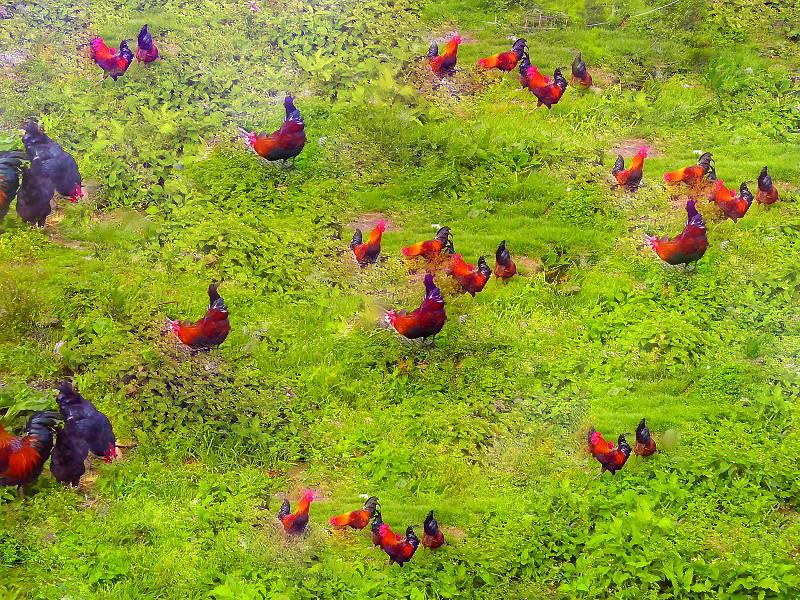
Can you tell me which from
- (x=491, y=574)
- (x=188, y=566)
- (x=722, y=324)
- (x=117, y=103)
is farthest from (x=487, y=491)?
(x=117, y=103)

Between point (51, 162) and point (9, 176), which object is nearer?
point (9, 176)

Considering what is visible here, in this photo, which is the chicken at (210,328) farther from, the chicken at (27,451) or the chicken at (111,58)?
the chicken at (111,58)

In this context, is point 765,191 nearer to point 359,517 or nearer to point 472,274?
point 472,274

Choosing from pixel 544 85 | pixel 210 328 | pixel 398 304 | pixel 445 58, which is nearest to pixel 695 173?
pixel 544 85

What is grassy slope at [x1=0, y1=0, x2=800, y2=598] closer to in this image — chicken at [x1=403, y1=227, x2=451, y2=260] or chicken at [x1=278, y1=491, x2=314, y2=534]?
chicken at [x1=278, y1=491, x2=314, y2=534]

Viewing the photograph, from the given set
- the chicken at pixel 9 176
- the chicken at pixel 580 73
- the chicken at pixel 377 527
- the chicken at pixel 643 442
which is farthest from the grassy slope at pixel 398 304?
the chicken at pixel 9 176

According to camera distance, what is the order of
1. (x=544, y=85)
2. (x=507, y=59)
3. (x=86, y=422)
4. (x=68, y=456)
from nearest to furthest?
(x=68, y=456) → (x=86, y=422) → (x=544, y=85) → (x=507, y=59)
